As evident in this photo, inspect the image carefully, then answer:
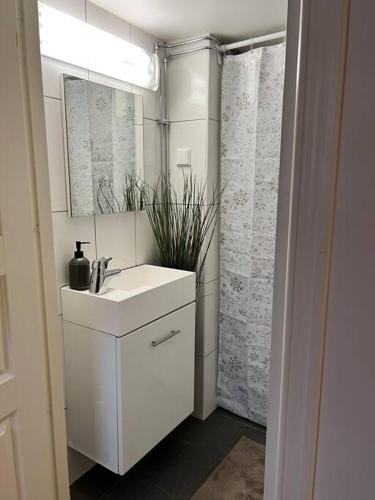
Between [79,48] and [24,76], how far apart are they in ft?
2.01

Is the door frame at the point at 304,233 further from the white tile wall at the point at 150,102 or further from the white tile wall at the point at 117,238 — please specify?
the white tile wall at the point at 150,102

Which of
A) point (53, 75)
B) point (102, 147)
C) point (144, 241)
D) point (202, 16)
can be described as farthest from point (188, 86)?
point (144, 241)

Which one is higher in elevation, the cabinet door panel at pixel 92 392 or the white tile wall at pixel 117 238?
the white tile wall at pixel 117 238

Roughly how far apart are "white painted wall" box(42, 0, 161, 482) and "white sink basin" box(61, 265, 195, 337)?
0.36 feet

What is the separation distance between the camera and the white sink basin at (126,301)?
140cm

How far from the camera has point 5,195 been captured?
91 centimetres

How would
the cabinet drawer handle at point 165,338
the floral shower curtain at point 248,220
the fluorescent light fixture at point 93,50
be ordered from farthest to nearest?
1. the floral shower curtain at point 248,220
2. the cabinet drawer handle at point 165,338
3. the fluorescent light fixture at point 93,50

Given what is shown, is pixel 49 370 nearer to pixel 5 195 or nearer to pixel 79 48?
pixel 5 195

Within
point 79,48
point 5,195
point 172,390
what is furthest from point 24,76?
point 172,390

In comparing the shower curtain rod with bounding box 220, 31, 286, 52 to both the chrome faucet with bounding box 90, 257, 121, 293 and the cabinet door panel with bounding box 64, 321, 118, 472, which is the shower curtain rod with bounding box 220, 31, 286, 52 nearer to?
the chrome faucet with bounding box 90, 257, 121, 293

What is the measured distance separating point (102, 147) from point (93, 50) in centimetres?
39

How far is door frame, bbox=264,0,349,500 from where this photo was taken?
1.48ft

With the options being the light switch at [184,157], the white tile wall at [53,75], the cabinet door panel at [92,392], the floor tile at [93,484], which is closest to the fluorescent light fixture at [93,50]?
the white tile wall at [53,75]

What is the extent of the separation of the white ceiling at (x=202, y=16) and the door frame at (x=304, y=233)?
1.24 meters
